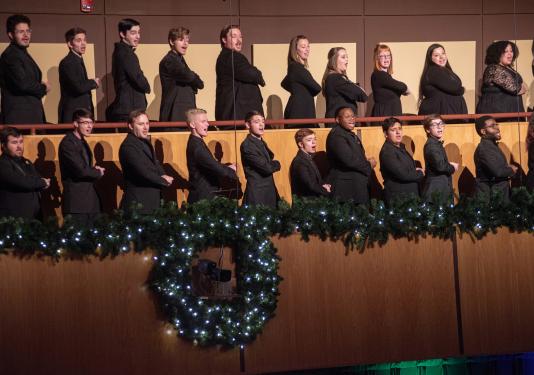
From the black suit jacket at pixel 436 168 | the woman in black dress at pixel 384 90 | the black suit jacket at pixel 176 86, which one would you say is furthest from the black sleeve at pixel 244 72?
the black suit jacket at pixel 436 168

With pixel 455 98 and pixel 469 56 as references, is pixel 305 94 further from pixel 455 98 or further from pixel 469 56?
pixel 469 56

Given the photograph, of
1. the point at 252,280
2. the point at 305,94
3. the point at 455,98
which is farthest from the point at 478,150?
the point at 252,280

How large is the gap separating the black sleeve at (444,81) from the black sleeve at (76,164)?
10.4 feet

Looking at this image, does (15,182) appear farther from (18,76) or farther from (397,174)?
(397,174)

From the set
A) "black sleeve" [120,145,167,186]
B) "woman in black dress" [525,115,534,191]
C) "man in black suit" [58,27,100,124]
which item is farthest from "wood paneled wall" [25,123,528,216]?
"black sleeve" [120,145,167,186]

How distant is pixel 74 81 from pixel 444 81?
3.18 meters

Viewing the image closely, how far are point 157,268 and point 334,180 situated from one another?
196 centimetres

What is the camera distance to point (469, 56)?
10.5 m

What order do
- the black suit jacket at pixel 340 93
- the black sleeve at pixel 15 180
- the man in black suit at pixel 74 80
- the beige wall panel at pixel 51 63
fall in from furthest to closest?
the beige wall panel at pixel 51 63 → the black suit jacket at pixel 340 93 → the man in black suit at pixel 74 80 → the black sleeve at pixel 15 180

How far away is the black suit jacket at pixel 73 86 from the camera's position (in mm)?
7867

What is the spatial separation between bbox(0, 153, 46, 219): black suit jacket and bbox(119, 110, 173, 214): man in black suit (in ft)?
2.04

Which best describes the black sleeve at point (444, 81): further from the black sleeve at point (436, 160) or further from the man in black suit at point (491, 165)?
the black sleeve at point (436, 160)

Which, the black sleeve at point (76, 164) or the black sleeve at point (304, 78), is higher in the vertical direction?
the black sleeve at point (304, 78)

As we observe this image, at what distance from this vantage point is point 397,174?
7.78 metres
